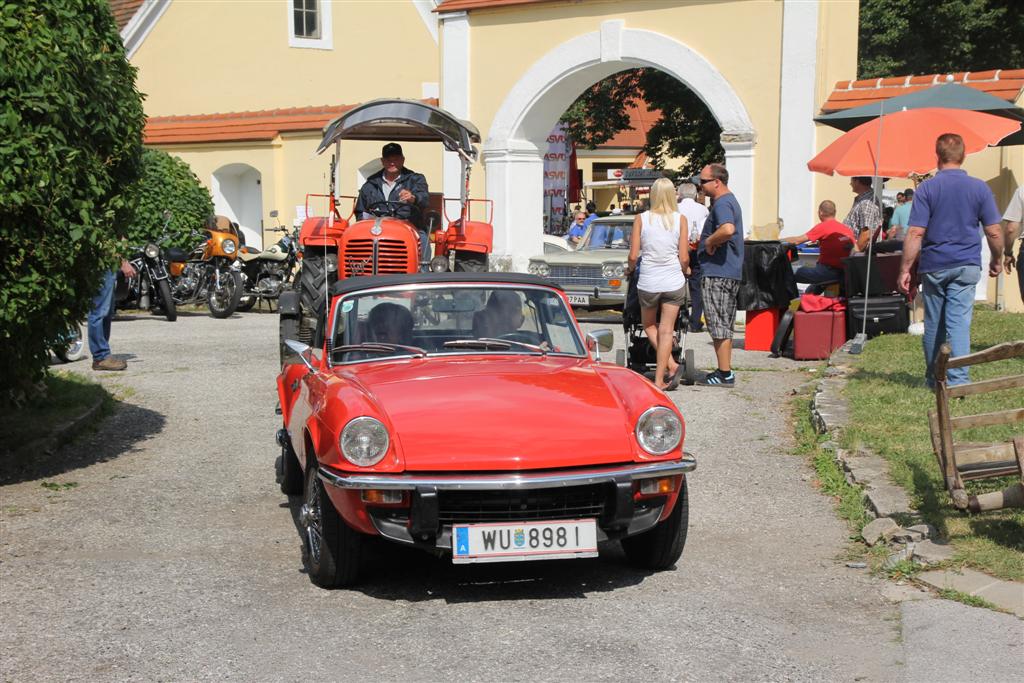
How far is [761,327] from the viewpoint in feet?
47.7

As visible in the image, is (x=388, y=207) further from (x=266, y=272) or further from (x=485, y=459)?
(x=266, y=272)

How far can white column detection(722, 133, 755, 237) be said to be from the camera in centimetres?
1973

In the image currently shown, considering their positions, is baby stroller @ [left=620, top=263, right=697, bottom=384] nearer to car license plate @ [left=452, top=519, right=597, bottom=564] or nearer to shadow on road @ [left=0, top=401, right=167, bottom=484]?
shadow on road @ [left=0, top=401, right=167, bottom=484]

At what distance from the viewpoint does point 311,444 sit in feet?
20.1

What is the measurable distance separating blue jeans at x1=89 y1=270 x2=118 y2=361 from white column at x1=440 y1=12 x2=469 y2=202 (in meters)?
10.9

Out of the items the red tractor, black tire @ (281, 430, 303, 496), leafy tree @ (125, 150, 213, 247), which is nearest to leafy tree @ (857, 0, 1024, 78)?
leafy tree @ (125, 150, 213, 247)

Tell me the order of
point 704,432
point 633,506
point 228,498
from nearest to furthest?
1. point 633,506
2. point 228,498
3. point 704,432

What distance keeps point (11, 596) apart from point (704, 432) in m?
5.43

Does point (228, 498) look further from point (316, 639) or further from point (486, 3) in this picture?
point (486, 3)

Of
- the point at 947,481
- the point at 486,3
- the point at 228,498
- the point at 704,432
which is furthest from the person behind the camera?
the point at 486,3

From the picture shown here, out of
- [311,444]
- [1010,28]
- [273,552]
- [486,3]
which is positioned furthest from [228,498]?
[1010,28]

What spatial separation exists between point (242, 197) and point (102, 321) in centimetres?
1578

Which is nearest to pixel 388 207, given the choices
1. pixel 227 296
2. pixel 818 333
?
pixel 818 333

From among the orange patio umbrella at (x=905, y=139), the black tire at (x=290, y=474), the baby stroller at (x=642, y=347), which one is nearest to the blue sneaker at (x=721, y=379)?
the baby stroller at (x=642, y=347)
